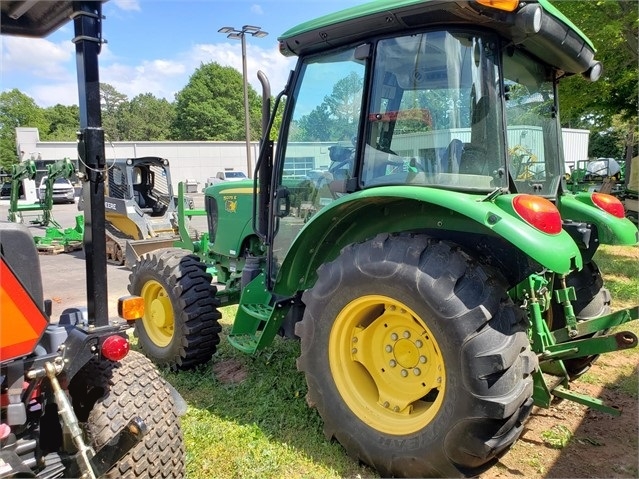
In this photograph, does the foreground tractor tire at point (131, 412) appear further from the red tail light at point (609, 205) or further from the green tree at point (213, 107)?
the green tree at point (213, 107)

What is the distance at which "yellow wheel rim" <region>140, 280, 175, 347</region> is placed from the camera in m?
4.27

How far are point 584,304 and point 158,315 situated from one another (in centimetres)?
331

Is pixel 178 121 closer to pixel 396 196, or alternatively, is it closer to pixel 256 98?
pixel 256 98

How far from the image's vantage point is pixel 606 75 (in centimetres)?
859

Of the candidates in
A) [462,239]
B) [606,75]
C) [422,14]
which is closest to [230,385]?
[462,239]

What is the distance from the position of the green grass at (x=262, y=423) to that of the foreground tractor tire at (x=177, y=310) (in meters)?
0.21

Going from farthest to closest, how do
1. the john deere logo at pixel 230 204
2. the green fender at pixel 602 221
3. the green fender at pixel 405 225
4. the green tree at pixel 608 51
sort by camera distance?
the green tree at pixel 608 51 < the john deere logo at pixel 230 204 < the green fender at pixel 602 221 < the green fender at pixel 405 225

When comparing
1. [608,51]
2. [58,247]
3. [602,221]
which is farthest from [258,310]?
[58,247]

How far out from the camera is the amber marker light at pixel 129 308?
2309mm

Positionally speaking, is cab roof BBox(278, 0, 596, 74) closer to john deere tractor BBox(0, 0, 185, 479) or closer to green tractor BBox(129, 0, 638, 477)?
green tractor BBox(129, 0, 638, 477)

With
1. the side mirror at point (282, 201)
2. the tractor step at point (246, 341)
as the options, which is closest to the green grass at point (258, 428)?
the tractor step at point (246, 341)

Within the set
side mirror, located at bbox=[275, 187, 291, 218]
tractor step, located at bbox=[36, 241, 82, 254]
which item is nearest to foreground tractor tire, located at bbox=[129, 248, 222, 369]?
side mirror, located at bbox=[275, 187, 291, 218]

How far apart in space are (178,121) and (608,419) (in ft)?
207

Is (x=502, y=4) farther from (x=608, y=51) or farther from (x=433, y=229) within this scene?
(x=608, y=51)
